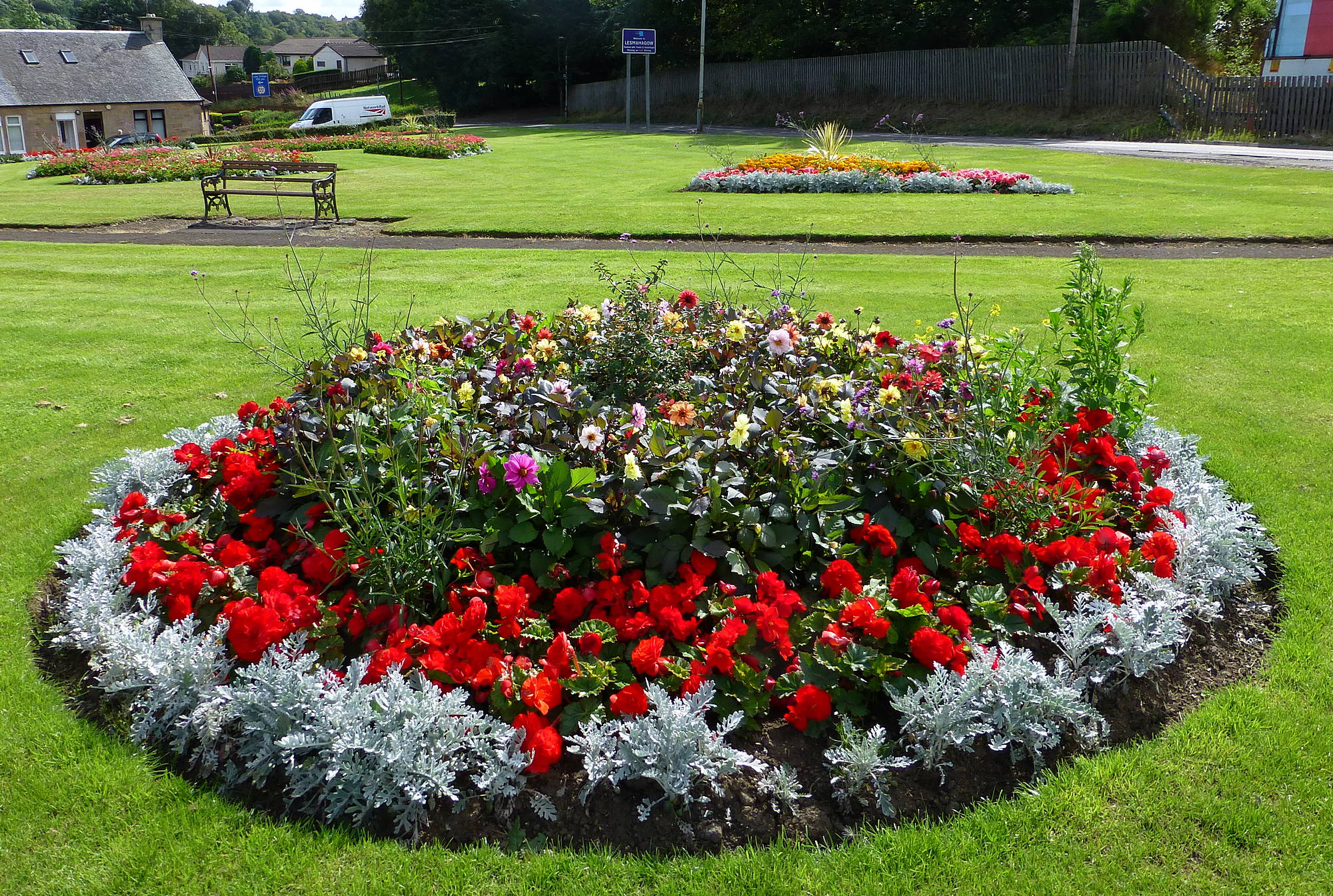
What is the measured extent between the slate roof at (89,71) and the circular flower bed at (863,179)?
55301 mm

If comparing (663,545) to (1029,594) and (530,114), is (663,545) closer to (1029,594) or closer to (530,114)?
(1029,594)

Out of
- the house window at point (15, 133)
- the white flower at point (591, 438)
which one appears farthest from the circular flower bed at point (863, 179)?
the house window at point (15, 133)

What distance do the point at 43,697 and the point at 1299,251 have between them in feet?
41.4

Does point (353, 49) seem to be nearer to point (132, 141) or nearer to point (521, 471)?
point (132, 141)

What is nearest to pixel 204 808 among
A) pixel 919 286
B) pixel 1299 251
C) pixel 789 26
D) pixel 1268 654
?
pixel 1268 654

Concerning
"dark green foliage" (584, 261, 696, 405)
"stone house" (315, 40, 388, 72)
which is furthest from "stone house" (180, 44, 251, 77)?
"dark green foliage" (584, 261, 696, 405)

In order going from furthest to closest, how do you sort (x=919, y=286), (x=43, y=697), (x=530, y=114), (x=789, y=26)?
(x=530, y=114) → (x=789, y=26) → (x=919, y=286) → (x=43, y=697)

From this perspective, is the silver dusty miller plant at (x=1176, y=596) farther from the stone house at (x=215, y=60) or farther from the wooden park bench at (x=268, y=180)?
the stone house at (x=215, y=60)

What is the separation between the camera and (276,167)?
16.2m

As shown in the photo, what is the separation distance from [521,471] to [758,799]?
1404 millimetres

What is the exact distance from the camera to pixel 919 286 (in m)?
9.28

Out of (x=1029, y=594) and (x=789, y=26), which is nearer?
(x=1029, y=594)

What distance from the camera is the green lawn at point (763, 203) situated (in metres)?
12.7

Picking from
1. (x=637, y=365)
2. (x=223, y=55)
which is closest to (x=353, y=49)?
(x=223, y=55)
